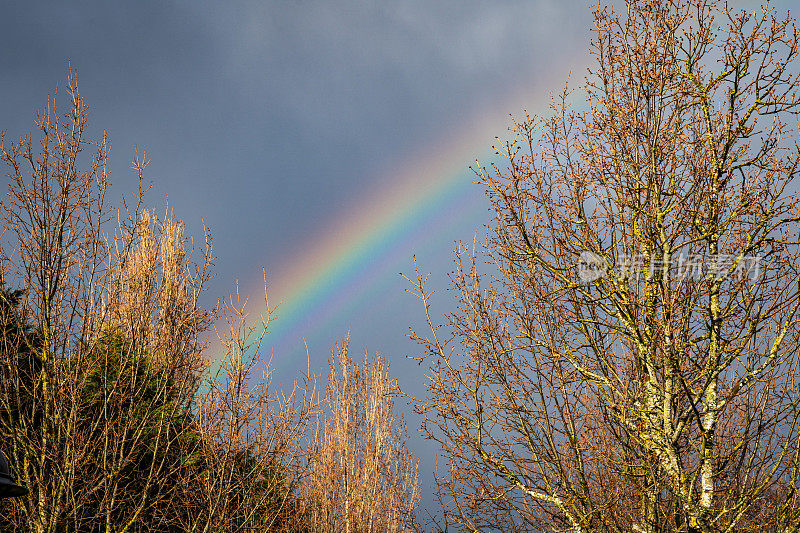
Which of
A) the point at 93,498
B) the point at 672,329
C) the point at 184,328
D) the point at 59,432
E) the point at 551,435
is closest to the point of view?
the point at 672,329

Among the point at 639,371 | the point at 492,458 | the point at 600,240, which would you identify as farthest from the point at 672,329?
the point at 492,458

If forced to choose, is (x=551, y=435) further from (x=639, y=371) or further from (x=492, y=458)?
(x=639, y=371)

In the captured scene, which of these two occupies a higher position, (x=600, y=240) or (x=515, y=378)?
(x=600, y=240)

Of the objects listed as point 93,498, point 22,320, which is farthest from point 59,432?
point 93,498

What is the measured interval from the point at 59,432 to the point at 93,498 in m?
3.01

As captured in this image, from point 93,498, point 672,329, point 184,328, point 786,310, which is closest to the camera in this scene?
point 672,329

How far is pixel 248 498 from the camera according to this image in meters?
10.2

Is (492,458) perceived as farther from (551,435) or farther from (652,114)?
(652,114)

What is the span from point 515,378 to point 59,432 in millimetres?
5582

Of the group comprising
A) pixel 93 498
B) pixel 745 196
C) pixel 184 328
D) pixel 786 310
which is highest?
pixel 184 328

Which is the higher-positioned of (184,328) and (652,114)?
(184,328)

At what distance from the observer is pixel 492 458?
5824 mm

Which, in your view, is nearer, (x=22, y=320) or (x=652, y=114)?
(x=652, y=114)

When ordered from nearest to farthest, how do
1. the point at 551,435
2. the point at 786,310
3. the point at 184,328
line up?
the point at 786,310
the point at 551,435
the point at 184,328
